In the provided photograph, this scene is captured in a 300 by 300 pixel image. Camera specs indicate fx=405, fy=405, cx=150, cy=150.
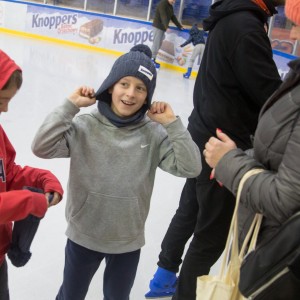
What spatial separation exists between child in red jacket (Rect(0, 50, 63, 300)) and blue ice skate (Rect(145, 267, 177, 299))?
0.82 metres

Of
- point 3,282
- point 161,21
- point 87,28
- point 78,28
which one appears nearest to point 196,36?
point 161,21

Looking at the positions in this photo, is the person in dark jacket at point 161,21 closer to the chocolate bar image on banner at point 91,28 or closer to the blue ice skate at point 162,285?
the chocolate bar image on banner at point 91,28

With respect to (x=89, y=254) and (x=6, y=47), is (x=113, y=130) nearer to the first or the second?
(x=89, y=254)

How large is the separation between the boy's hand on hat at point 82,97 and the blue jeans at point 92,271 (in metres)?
0.49

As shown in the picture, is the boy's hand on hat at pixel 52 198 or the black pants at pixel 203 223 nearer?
the boy's hand on hat at pixel 52 198

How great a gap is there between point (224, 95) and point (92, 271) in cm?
80

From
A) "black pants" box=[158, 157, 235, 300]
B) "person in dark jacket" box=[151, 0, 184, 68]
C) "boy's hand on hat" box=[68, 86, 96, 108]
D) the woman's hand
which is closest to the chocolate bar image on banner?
"person in dark jacket" box=[151, 0, 184, 68]

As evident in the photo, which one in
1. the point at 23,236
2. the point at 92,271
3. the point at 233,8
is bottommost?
the point at 92,271

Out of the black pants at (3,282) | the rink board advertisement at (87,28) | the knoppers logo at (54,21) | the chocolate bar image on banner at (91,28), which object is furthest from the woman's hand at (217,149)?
the knoppers logo at (54,21)

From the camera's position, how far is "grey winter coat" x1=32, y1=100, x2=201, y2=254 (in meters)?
1.29

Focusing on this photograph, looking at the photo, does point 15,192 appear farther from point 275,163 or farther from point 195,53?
point 195,53

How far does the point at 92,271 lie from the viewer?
57.0 inches

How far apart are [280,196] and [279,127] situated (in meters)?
0.16

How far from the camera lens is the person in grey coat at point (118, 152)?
1278mm
